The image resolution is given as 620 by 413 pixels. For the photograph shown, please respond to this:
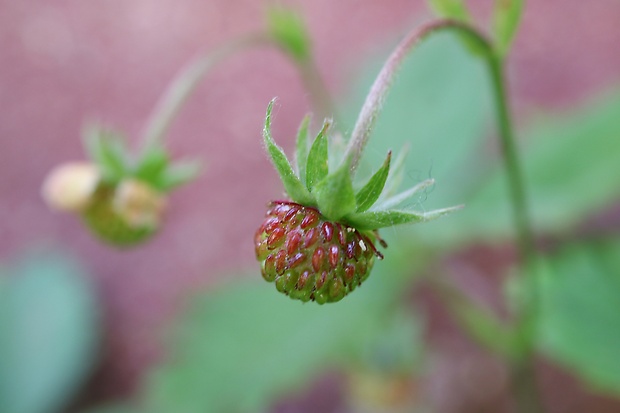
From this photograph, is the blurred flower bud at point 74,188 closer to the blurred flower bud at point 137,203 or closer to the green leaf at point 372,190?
the blurred flower bud at point 137,203

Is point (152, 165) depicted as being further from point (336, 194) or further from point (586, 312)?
point (586, 312)

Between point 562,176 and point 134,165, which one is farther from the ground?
point 134,165

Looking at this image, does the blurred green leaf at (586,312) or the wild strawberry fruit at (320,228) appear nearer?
the wild strawberry fruit at (320,228)

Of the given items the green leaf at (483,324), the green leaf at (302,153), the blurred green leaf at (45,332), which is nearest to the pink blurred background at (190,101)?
the blurred green leaf at (45,332)

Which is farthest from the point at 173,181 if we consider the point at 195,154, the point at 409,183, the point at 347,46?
the point at 347,46

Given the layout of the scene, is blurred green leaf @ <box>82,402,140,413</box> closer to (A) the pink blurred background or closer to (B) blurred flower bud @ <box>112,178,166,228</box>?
(A) the pink blurred background

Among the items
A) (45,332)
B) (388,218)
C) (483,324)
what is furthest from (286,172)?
(45,332)

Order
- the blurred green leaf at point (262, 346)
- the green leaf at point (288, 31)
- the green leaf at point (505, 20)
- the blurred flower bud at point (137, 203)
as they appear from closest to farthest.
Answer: the green leaf at point (505, 20)
the blurred flower bud at point (137, 203)
the green leaf at point (288, 31)
the blurred green leaf at point (262, 346)
